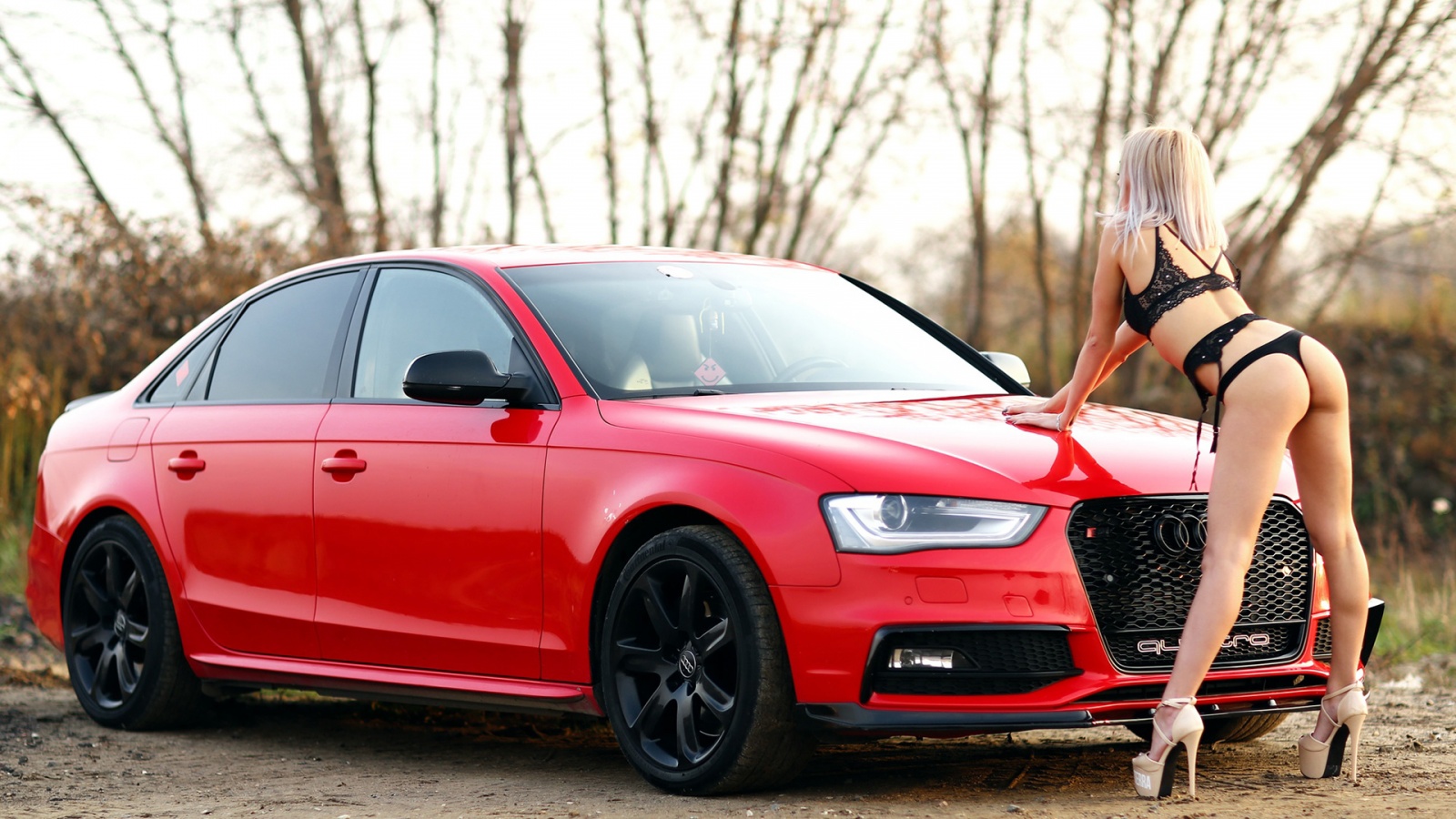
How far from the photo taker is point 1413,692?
22.7ft

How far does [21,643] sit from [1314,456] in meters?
7.38

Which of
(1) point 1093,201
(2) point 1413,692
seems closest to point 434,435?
(2) point 1413,692

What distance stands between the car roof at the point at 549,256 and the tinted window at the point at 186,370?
801 millimetres

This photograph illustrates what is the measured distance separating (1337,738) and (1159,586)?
799 millimetres

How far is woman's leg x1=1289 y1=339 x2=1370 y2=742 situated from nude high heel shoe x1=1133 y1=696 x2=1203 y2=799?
558 mm

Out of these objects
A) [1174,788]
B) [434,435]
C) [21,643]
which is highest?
[434,435]

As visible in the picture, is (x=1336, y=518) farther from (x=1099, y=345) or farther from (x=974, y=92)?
(x=974, y=92)

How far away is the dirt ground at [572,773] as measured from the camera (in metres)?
4.51

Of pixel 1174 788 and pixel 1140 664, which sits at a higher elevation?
pixel 1140 664

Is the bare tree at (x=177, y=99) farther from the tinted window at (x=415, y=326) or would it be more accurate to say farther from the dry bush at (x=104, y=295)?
the tinted window at (x=415, y=326)

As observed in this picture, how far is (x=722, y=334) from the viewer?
556 centimetres

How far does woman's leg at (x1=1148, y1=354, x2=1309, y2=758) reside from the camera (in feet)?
14.0

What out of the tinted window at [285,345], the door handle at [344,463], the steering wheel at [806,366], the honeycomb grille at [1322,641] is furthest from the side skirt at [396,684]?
the honeycomb grille at [1322,641]

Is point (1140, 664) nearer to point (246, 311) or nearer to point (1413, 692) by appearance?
point (1413, 692)
